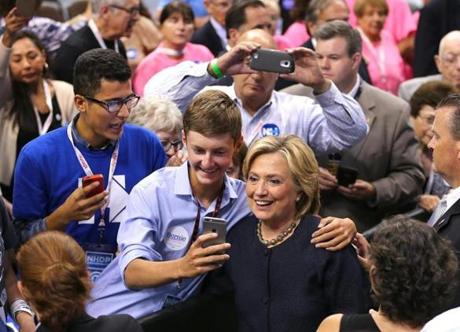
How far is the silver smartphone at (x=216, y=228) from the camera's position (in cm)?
473

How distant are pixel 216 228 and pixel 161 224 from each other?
1.65 feet

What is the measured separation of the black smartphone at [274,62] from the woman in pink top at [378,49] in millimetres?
3595

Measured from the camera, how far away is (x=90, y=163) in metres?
5.62

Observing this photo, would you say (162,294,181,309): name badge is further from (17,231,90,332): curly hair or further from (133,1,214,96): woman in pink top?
(133,1,214,96): woman in pink top

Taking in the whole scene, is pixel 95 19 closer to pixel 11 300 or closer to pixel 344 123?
pixel 344 123

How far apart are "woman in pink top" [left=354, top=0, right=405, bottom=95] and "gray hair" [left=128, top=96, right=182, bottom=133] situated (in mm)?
3550

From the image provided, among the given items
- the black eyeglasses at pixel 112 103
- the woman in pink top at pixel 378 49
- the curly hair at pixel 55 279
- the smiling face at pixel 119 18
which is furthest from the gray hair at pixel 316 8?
the curly hair at pixel 55 279

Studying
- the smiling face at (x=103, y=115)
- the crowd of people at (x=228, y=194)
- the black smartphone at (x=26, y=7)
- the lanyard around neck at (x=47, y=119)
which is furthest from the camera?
the lanyard around neck at (x=47, y=119)

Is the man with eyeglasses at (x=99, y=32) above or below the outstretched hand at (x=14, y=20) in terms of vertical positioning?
below

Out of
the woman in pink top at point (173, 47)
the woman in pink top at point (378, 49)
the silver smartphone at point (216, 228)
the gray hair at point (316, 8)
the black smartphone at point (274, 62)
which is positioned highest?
the black smartphone at point (274, 62)

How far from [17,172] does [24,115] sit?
1.67m

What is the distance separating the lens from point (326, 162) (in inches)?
277

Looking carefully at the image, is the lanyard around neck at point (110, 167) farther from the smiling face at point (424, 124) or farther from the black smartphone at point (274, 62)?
the smiling face at point (424, 124)

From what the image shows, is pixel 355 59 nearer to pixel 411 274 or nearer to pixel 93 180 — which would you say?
pixel 93 180
